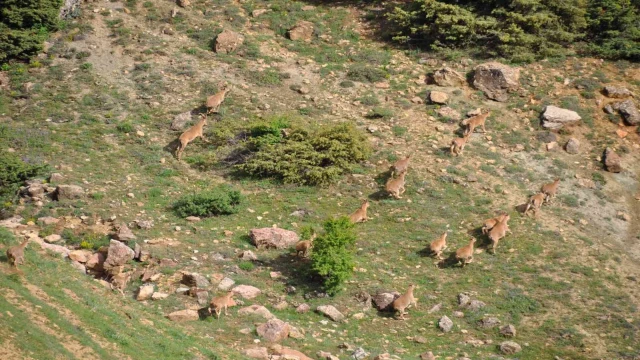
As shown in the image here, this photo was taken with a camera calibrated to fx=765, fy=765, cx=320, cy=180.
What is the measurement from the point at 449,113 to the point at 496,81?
322 cm

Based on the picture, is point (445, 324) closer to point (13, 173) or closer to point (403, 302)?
point (403, 302)

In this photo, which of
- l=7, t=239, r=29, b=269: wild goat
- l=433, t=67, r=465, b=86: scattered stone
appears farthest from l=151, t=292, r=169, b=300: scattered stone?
l=433, t=67, r=465, b=86: scattered stone

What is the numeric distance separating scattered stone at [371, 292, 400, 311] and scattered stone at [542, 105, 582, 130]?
516 inches

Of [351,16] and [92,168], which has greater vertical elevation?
[351,16]

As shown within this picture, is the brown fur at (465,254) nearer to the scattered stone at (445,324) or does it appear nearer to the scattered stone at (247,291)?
the scattered stone at (445,324)

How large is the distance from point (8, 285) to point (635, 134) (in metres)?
25.8

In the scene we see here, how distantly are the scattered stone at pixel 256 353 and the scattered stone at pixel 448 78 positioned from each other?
18.8 meters

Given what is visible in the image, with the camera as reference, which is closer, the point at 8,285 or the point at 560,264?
the point at 8,285

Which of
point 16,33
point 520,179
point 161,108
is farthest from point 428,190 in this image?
point 16,33

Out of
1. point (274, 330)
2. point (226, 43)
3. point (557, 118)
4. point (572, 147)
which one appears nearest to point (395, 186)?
point (572, 147)

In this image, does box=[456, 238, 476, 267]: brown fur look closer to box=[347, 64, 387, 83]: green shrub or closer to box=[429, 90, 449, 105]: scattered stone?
box=[429, 90, 449, 105]: scattered stone

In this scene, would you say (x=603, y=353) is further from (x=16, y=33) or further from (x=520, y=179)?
(x=16, y=33)

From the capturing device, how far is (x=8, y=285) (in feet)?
65.4

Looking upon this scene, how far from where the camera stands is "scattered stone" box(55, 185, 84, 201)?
1068 inches
